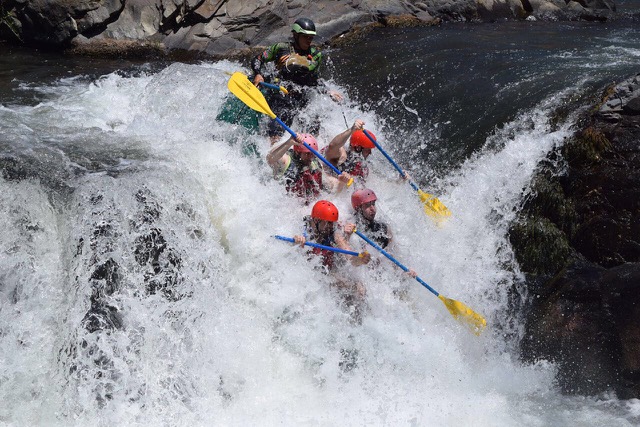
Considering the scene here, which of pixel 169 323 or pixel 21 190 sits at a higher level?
pixel 21 190

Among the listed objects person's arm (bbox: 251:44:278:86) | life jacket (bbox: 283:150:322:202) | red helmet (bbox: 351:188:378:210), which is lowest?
life jacket (bbox: 283:150:322:202)

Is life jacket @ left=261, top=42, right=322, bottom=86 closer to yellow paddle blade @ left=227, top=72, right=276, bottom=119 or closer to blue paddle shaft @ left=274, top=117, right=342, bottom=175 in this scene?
yellow paddle blade @ left=227, top=72, right=276, bottom=119

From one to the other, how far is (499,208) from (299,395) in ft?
7.69

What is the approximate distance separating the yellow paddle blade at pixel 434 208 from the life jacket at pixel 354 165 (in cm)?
79

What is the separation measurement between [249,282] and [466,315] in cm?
176

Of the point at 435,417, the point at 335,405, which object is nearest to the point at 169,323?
the point at 335,405

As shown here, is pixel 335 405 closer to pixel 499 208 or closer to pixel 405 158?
pixel 499 208

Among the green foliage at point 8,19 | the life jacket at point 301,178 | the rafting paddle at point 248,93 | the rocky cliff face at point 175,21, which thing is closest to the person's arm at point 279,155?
the life jacket at point 301,178

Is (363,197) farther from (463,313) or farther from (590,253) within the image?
(590,253)

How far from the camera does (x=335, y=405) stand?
4629mm

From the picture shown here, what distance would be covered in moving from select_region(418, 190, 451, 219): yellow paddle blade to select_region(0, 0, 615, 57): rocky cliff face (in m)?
5.03

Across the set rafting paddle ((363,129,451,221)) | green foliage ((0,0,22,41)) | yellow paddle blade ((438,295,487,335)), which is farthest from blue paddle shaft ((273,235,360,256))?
green foliage ((0,0,22,41))

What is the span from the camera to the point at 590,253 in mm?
5145

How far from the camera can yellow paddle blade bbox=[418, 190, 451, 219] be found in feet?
19.2
